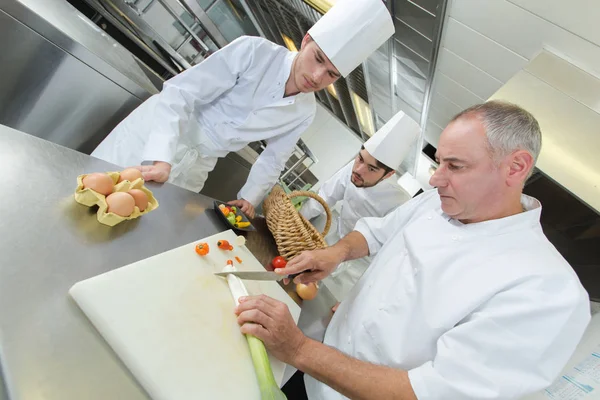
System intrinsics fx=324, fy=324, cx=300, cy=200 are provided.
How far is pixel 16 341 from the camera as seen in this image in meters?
0.43

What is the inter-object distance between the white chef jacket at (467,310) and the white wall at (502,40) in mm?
1025

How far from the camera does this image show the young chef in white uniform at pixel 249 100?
1.21 metres

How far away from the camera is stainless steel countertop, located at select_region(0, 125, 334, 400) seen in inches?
16.7

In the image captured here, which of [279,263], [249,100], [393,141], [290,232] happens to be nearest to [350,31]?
[249,100]

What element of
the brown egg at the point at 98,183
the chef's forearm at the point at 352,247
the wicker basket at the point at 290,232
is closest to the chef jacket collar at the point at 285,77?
the wicker basket at the point at 290,232

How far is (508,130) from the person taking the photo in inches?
33.2

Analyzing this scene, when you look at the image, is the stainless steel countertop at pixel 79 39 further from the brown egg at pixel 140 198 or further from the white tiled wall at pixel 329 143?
the white tiled wall at pixel 329 143

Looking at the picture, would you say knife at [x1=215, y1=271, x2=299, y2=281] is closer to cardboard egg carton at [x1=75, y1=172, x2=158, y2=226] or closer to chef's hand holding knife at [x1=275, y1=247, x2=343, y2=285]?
chef's hand holding knife at [x1=275, y1=247, x2=343, y2=285]

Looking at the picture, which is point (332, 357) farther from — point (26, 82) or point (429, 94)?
point (429, 94)

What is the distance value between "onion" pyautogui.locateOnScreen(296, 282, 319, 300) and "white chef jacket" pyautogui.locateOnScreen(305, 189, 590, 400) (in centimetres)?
11

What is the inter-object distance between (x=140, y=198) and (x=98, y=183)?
0.33 feet

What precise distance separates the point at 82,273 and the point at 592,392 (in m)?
1.49

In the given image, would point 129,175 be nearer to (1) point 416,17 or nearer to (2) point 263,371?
(2) point 263,371

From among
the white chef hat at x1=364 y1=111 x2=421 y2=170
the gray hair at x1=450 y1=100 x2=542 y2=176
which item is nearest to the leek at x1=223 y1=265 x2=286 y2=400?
the gray hair at x1=450 y1=100 x2=542 y2=176
